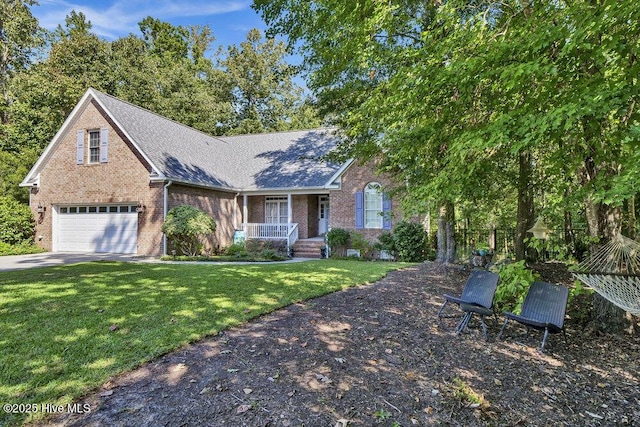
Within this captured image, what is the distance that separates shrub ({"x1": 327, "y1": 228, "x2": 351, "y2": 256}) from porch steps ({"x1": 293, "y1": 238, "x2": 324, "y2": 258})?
0.85m

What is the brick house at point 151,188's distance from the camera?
1451 centimetres

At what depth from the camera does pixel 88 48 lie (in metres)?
24.5

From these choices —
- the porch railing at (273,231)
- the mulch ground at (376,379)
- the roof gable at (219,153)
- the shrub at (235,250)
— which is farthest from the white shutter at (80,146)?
the mulch ground at (376,379)

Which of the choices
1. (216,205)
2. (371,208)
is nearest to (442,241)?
(371,208)

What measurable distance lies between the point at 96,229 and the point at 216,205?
200 inches

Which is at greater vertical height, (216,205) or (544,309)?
(216,205)

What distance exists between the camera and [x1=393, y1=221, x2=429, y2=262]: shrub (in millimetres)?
13992

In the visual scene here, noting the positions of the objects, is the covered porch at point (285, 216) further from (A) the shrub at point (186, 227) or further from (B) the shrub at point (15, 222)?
(B) the shrub at point (15, 222)

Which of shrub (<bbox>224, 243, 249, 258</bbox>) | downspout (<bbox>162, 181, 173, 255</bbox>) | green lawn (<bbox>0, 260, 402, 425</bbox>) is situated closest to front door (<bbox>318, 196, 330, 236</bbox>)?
shrub (<bbox>224, 243, 249, 258</bbox>)

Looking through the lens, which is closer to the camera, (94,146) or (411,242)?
(411,242)

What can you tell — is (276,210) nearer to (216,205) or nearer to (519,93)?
(216,205)

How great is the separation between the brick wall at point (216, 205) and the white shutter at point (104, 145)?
11.8 ft

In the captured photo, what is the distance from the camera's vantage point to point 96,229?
15.5 m

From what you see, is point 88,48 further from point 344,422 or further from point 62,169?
point 344,422
